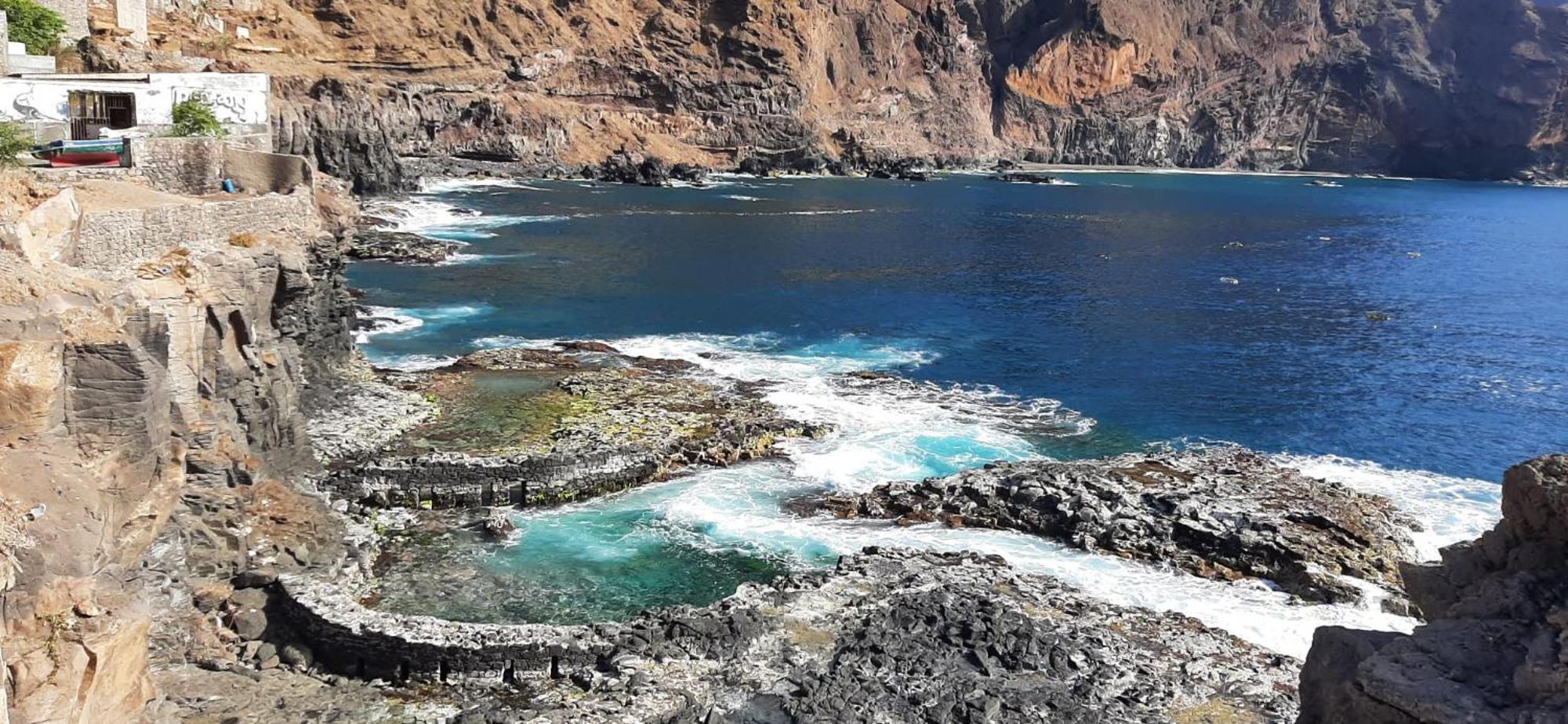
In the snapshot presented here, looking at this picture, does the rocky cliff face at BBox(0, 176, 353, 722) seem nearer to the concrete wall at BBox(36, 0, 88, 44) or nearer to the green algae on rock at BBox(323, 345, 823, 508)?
the green algae on rock at BBox(323, 345, 823, 508)

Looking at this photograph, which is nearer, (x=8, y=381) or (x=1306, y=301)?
(x=8, y=381)

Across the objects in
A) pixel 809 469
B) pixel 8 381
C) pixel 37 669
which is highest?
pixel 8 381

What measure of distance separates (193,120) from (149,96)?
156cm

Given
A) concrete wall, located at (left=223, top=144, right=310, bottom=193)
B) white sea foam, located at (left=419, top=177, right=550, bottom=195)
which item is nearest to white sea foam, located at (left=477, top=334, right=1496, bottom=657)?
concrete wall, located at (left=223, top=144, right=310, bottom=193)

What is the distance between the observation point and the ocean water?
1268 inches

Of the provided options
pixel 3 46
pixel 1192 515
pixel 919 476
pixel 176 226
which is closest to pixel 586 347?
pixel 919 476

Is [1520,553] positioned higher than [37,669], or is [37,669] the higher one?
[1520,553]

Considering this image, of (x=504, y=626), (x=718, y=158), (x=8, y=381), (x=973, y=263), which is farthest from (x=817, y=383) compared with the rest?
(x=718, y=158)

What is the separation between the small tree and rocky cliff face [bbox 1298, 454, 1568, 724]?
3624 cm

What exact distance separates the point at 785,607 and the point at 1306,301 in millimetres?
Answer: 63697

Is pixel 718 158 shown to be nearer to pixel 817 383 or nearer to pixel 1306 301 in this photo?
pixel 1306 301

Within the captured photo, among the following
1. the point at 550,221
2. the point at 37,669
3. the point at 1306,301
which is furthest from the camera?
the point at 550,221

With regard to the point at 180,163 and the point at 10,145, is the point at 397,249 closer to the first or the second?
the point at 180,163

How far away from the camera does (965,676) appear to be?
23641mm
